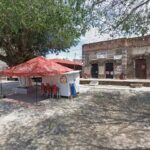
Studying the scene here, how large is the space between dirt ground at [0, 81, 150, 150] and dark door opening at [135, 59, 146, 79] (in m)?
15.3

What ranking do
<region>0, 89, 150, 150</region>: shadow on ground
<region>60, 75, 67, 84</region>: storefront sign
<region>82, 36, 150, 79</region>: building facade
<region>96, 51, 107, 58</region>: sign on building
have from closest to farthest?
1. <region>0, 89, 150, 150</region>: shadow on ground
2. <region>60, 75, 67, 84</region>: storefront sign
3. <region>82, 36, 150, 79</region>: building facade
4. <region>96, 51, 107, 58</region>: sign on building

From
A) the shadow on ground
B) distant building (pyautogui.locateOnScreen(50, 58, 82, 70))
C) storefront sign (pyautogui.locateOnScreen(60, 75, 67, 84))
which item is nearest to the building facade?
distant building (pyautogui.locateOnScreen(50, 58, 82, 70))

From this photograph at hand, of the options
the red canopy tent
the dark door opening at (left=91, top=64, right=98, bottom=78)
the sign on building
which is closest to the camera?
the red canopy tent

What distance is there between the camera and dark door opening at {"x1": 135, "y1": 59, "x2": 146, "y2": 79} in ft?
98.9

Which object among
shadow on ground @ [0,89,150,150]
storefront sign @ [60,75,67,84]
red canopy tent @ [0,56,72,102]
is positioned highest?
red canopy tent @ [0,56,72,102]

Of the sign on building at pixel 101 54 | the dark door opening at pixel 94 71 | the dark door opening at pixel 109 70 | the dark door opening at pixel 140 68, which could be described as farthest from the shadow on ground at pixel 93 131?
the dark door opening at pixel 94 71

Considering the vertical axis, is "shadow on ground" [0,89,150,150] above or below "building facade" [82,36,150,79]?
below

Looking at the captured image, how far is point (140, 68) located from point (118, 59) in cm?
297

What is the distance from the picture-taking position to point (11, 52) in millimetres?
19641

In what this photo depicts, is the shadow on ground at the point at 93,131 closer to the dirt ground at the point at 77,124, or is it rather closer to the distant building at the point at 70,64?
the dirt ground at the point at 77,124

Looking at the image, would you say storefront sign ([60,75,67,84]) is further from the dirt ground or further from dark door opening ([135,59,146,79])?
dark door opening ([135,59,146,79])

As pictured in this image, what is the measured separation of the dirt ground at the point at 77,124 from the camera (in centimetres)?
835

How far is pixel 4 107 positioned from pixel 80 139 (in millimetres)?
6564

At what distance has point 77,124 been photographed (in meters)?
10.3
